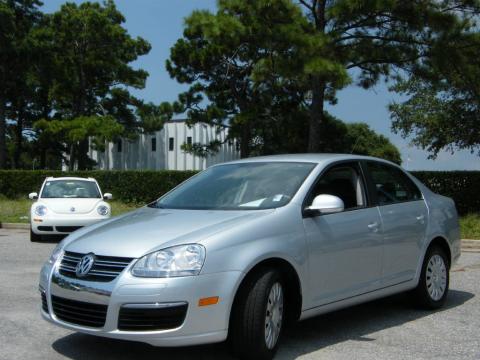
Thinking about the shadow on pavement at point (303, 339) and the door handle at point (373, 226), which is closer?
the shadow on pavement at point (303, 339)

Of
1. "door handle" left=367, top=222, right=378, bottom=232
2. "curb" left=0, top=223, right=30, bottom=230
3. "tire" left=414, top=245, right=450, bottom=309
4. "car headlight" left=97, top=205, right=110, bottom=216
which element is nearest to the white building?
"curb" left=0, top=223, right=30, bottom=230

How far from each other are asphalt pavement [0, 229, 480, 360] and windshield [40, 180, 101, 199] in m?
7.37

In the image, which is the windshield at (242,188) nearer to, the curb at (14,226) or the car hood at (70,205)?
the car hood at (70,205)

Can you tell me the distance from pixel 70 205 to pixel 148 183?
1241 centimetres

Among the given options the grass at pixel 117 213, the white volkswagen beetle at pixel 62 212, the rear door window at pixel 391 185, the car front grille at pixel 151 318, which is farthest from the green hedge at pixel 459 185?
the car front grille at pixel 151 318

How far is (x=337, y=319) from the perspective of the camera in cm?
627

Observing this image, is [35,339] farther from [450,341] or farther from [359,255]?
[450,341]

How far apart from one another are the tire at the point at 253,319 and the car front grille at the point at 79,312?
0.89m

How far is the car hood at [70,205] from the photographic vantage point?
1382cm

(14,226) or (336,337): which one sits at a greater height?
(336,337)

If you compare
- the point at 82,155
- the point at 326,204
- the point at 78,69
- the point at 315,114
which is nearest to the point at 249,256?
the point at 326,204

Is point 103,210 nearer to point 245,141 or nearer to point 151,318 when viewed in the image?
point 151,318

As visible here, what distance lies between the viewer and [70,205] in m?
13.9

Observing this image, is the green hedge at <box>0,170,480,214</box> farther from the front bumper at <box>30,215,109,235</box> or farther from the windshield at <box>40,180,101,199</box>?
the front bumper at <box>30,215,109,235</box>
